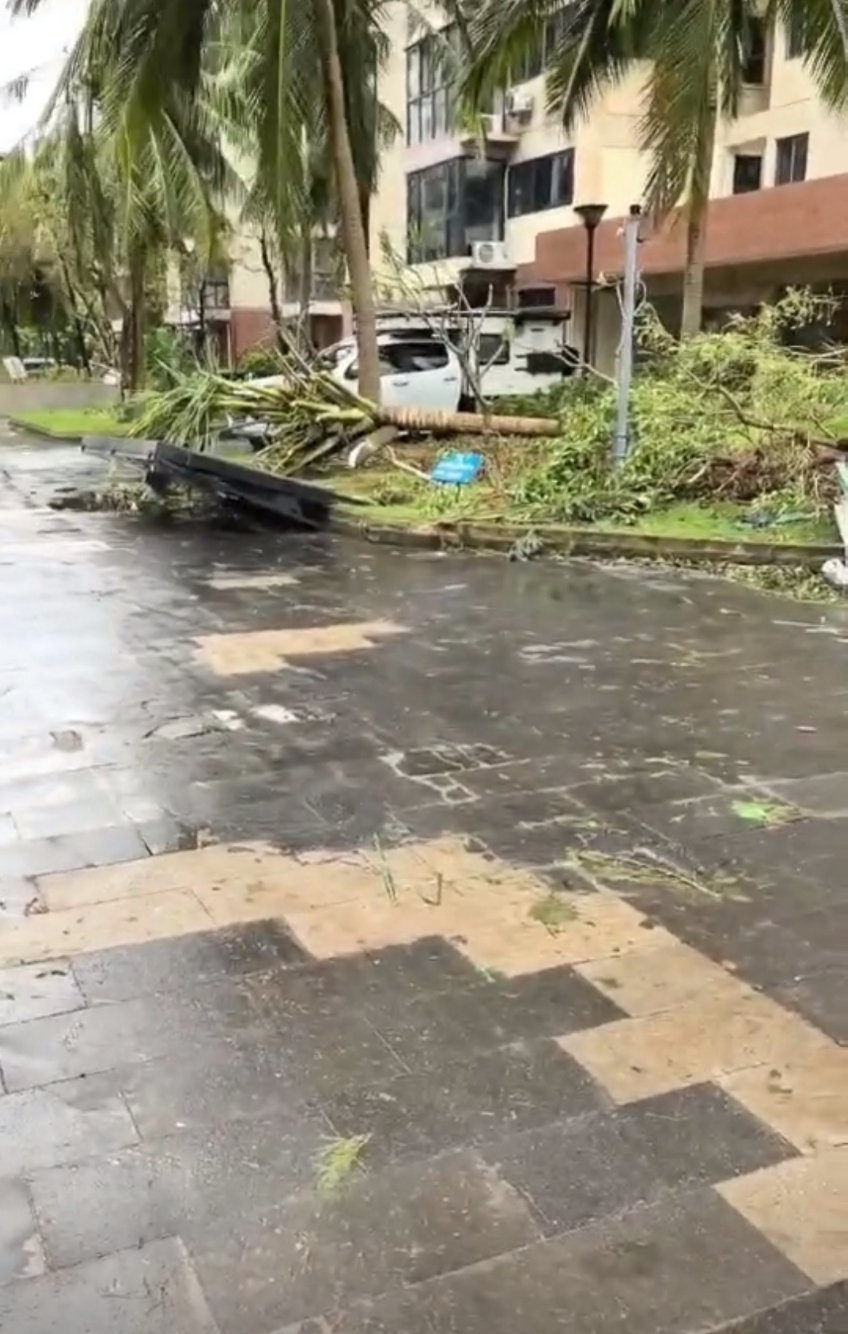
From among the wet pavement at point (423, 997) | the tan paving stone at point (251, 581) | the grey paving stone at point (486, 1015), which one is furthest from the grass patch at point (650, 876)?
the tan paving stone at point (251, 581)

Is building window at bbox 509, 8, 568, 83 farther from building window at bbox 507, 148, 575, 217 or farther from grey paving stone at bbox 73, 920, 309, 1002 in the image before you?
grey paving stone at bbox 73, 920, 309, 1002

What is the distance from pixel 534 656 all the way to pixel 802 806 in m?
2.54

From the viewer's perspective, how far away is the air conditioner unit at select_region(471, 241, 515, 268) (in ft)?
101

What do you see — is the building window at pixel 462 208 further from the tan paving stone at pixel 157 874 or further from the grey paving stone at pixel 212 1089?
the grey paving stone at pixel 212 1089

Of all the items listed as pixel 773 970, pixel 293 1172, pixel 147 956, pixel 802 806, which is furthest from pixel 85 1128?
pixel 802 806

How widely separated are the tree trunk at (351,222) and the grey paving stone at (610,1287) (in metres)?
13.5

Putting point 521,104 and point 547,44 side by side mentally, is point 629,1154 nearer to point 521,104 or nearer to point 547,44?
point 547,44

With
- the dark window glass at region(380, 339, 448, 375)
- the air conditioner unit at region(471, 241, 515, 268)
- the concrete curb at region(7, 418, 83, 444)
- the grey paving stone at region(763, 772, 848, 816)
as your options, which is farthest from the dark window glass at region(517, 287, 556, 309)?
the grey paving stone at region(763, 772, 848, 816)

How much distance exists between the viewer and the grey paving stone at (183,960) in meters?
3.40

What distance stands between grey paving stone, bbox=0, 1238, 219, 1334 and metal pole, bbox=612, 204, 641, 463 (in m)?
9.74

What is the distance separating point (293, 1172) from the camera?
103 inches

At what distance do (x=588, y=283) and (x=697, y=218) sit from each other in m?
6.43

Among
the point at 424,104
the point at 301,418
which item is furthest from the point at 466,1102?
the point at 424,104

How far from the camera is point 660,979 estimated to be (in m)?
3.44
